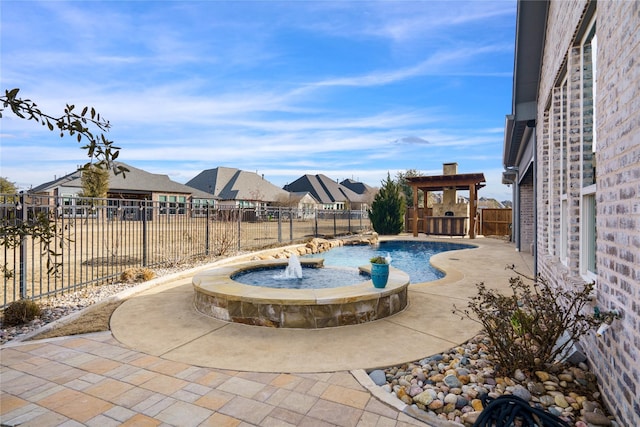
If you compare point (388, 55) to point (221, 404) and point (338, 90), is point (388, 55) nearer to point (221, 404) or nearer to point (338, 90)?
point (338, 90)

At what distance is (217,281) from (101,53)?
624 cm

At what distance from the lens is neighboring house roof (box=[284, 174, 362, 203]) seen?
53812 mm

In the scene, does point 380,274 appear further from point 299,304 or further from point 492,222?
point 492,222

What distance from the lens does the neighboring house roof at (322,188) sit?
5381 centimetres

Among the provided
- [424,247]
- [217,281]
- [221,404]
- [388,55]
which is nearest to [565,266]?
[221,404]

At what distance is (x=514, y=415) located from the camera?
1797 mm

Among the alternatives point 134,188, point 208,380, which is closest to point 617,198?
point 208,380

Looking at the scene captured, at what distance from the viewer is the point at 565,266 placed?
4211 mm

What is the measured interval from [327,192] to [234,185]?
1767cm

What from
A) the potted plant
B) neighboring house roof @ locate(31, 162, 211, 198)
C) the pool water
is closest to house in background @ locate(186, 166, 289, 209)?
neighboring house roof @ locate(31, 162, 211, 198)

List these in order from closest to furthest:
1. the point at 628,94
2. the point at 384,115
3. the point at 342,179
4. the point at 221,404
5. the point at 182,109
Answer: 1. the point at 628,94
2. the point at 221,404
3. the point at 182,109
4. the point at 384,115
5. the point at 342,179

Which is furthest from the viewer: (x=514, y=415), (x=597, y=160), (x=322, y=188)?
(x=322, y=188)

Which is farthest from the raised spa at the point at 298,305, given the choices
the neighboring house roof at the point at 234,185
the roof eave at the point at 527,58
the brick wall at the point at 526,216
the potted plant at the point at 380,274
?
the neighboring house roof at the point at 234,185

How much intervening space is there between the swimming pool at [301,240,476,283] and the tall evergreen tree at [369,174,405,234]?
124 inches
